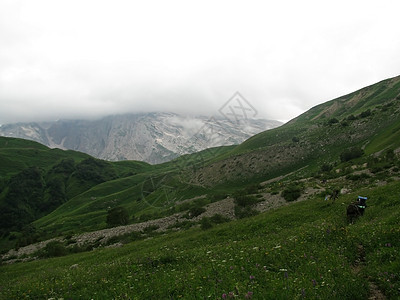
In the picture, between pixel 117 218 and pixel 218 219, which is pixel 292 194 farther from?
pixel 117 218

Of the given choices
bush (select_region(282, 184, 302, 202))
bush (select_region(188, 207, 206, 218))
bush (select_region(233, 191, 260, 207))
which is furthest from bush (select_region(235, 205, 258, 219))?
bush (select_region(188, 207, 206, 218))

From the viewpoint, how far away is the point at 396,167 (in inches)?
1305

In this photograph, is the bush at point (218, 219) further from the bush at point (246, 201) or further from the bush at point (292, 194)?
the bush at point (292, 194)

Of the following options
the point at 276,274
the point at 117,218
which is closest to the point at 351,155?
the point at 276,274

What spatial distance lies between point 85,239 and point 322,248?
4570cm

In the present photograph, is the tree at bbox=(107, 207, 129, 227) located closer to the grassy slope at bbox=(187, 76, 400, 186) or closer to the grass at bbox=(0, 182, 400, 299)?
the grassy slope at bbox=(187, 76, 400, 186)

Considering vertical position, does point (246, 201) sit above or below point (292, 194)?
below

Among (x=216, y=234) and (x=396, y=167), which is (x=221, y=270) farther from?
(x=396, y=167)

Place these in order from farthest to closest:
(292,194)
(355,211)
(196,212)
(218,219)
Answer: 1. (196,212)
2. (292,194)
3. (218,219)
4. (355,211)

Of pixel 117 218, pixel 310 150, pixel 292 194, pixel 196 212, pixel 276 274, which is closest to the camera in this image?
pixel 276 274

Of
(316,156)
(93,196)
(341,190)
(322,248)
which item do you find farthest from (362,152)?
(93,196)

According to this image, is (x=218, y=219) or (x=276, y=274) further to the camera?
(x=218, y=219)

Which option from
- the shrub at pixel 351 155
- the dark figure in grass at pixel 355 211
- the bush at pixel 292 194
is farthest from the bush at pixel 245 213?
the shrub at pixel 351 155

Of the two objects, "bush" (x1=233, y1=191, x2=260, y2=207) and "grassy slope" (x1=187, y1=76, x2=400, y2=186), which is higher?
"grassy slope" (x1=187, y1=76, x2=400, y2=186)
